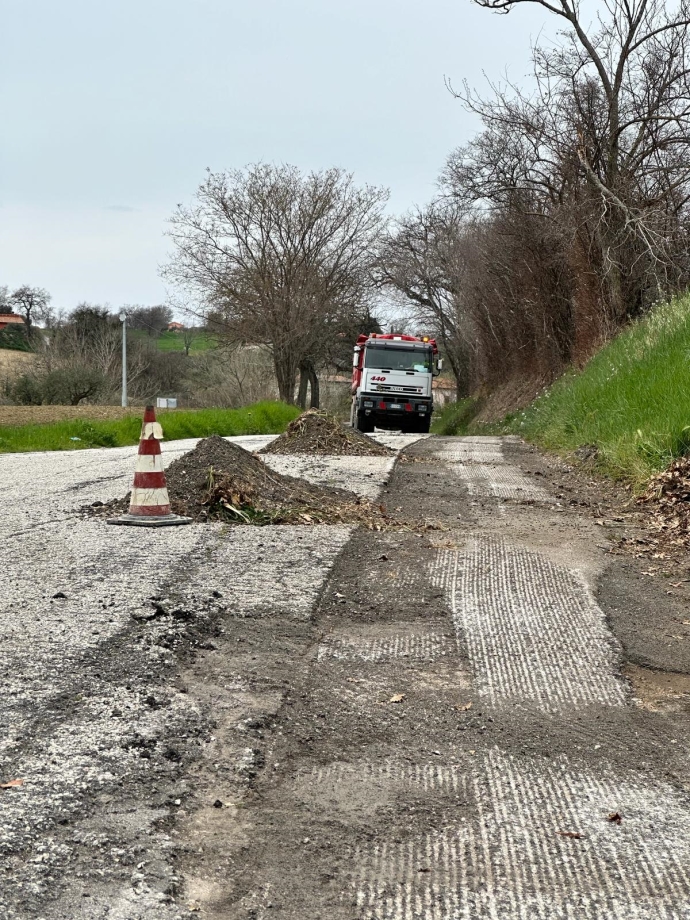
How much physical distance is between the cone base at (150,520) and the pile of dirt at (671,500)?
362 centimetres

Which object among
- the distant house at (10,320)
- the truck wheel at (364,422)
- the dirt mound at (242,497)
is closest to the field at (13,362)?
the distant house at (10,320)

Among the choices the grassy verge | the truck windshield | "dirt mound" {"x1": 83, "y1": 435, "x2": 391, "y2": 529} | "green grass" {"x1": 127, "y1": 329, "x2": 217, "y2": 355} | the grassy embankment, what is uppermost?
"green grass" {"x1": 127, "y1": 329, "x2": 217, "y2": 355}

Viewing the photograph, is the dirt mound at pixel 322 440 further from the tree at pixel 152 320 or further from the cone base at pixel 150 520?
the tree at pixel 152 320

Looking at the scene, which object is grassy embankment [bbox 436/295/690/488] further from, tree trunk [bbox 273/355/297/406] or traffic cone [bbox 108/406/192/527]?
tree trunk [bbox 273/355/297/406]

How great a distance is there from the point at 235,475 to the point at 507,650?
4183mm

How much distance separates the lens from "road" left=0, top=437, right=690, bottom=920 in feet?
8.24

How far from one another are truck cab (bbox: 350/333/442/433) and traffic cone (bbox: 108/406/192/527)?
2254 centimetres

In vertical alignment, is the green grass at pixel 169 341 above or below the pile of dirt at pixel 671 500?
above

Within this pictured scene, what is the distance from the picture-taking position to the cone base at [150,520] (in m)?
7.31

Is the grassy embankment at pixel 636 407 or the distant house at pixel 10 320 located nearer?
the grassy embankment at pixel 636 407

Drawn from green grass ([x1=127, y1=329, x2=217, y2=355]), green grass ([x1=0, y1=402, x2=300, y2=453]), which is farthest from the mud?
green grass ([x1=127, y1=329, x2=217, y2=355])

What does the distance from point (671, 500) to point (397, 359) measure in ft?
73.5

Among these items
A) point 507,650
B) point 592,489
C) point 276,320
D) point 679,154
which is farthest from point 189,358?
point 507,650

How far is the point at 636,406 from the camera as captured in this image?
453 inches
